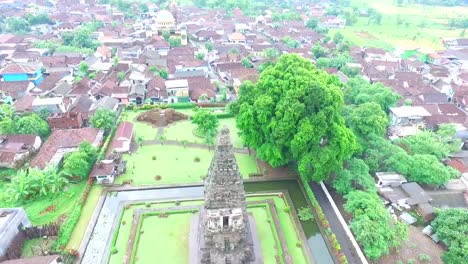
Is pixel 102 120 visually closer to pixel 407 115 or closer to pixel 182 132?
pixel 182 132

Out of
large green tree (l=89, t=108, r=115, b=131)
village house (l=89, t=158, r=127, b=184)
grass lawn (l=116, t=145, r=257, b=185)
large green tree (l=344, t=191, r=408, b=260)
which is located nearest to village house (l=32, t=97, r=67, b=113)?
large green tree (l=89, t=108, r=115, b=131)

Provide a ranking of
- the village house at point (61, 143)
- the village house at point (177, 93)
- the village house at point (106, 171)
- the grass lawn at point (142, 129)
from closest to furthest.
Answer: the village house at point (106, 171), the village house at point (61, 143), the grass lawn at point (142, 129), the village house at point (177, 93)

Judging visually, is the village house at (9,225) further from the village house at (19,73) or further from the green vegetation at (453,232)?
the village house at (19,73)

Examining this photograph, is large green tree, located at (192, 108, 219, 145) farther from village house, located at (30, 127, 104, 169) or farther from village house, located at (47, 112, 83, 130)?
village house, located at (47, 112, 83, 130)

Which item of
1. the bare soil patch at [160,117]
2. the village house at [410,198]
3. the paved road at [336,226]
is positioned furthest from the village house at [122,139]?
the village house at [410,198]

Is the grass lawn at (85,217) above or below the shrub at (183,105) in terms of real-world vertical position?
below

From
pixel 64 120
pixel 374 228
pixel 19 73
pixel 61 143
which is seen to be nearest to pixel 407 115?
pixel 374 228
